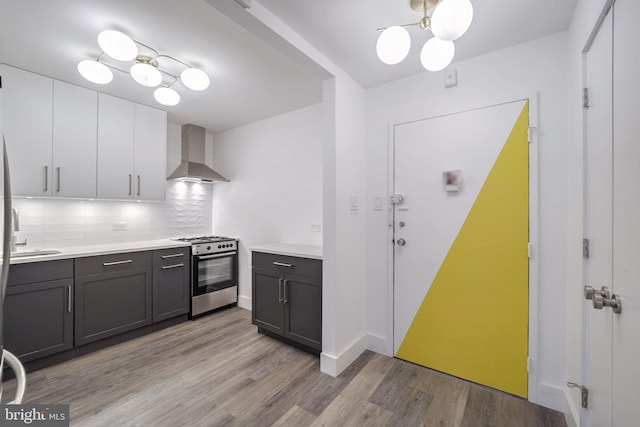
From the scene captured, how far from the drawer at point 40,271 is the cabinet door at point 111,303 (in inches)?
5.3

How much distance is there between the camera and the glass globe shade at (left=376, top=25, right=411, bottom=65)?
1364 millimetres

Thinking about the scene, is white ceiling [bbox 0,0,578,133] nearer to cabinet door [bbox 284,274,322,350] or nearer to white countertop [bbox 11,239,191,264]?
white countertop [bbox 11,239,191,264]

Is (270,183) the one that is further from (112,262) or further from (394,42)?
(394,42)

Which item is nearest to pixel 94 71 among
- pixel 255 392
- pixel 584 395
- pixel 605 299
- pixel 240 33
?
pixel 240 33

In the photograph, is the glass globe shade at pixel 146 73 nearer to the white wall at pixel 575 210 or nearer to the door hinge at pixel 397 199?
the door hinge at pixel 397 199

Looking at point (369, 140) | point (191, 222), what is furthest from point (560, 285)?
point (191, 222)

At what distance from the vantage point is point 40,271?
2189mm

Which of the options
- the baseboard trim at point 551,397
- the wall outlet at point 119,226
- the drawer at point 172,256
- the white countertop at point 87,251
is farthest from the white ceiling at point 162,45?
the baseboard trim at point 551,397

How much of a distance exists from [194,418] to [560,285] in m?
2.51

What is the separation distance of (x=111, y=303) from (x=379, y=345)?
2.60 m

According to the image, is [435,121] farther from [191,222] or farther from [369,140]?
[191,222]

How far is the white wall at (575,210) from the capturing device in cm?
144

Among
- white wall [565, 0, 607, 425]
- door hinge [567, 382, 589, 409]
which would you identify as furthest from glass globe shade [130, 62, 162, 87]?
door hinge [567, 382, 589, 409]

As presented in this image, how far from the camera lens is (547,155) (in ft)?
5.83
